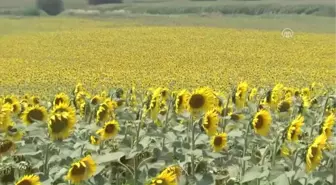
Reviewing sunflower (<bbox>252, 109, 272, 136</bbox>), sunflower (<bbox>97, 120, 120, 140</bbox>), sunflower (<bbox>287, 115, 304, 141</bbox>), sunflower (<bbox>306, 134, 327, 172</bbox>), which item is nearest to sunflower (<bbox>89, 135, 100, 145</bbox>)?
sunflower (<bbox>97, 120, 120, 140</bbox>)

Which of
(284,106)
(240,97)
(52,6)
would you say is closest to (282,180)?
(284,106)

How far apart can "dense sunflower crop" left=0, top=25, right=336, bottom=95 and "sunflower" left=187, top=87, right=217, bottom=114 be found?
8621 millimetres

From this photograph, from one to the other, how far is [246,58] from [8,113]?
54.6ft

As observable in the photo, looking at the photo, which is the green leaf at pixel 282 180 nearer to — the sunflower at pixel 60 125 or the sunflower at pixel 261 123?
the sunflower at pixel 261 123

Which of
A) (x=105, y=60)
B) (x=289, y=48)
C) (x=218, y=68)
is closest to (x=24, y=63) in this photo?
(x=105, y=60)

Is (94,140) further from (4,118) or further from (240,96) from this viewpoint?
(240,96)

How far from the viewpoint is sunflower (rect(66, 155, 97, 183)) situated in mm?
2629

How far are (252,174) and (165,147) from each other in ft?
1.91

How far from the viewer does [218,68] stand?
1694 centimetres

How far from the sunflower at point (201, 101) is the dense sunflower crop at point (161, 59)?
8.62 metres

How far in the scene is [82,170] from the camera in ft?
8.64

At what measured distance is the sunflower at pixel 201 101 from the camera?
3334mm

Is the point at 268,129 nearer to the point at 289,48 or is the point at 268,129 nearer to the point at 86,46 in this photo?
the point at 289,48

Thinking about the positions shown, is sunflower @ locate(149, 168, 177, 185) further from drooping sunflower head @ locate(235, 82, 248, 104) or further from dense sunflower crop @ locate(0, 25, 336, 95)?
dense sunflower crop @ locate(0, 25, 336, 95)
